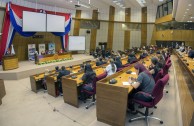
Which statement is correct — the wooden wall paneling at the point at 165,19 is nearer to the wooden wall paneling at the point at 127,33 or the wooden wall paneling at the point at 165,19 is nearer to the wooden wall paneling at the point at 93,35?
the wooden wall paneling at the point at 127,33

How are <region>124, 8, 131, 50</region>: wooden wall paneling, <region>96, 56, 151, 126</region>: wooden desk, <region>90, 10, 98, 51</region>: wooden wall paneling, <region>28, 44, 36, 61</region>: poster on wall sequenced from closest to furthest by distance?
<region>96, 56, 151, 126</region>: wooden desk, <region>28, 44, 36, 61</region>: poster on wall, <region>90, 10, 98, 51</region>: wooden wall paneling, <region>124, 8, 131, 50</region>: wooden wall paneling

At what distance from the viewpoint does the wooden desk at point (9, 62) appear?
8.35 meters

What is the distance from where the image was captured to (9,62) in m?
8.57

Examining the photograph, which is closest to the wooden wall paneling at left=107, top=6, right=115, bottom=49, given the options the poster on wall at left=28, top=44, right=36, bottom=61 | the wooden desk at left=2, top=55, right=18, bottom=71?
the poster on wall at left=28, top=44, right=36, bottom=61

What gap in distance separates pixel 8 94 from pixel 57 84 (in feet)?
6.81

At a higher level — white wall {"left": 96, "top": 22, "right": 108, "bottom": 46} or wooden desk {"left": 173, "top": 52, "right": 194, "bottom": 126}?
white wall {"left": 96, "top": 22, "right": 108, "bottom": 46}

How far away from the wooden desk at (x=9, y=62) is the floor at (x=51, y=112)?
3184 mm

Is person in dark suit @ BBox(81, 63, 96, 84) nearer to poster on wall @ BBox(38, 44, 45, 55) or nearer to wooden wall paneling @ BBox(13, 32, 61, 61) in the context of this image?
wooden wall paneling @ BBox(13, 32, 61, 61)

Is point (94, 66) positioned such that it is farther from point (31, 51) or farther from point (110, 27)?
point (110, 27)

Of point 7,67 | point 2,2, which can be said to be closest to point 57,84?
point 7,67

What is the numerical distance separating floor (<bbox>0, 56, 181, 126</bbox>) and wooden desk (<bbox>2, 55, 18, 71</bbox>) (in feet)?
10.4

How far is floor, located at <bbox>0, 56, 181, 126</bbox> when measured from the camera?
379cm

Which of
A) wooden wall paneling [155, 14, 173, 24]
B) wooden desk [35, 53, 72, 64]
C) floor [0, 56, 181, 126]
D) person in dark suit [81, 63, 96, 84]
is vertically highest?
wooden wall paneling [155, 14, 173, 24]

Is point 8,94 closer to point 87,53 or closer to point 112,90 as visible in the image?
point 112,90
